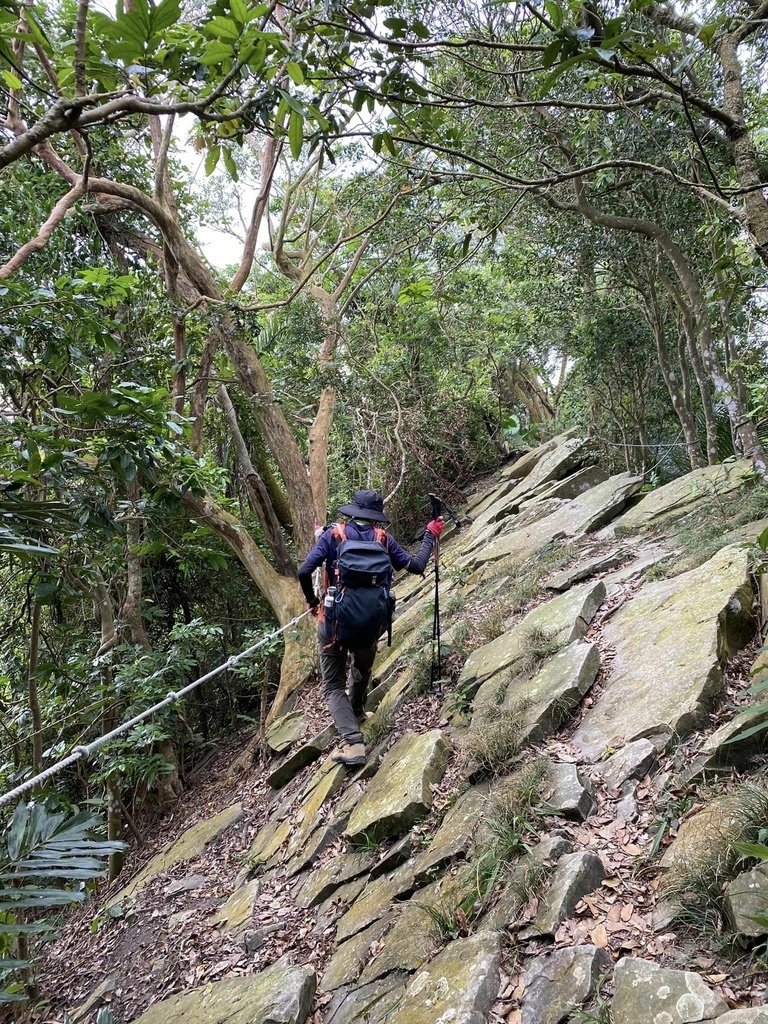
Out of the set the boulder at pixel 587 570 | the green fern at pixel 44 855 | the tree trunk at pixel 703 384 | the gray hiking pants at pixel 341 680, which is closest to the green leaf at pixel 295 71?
the green fern at pixel 44 855

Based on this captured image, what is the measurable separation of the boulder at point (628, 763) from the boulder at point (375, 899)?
1200mm

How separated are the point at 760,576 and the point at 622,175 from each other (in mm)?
5589

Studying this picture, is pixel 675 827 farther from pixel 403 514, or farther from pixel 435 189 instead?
pixel 403 514

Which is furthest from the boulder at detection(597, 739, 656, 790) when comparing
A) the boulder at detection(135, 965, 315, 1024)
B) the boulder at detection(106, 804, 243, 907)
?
the boulder at detection(106, 804, 243, 907)

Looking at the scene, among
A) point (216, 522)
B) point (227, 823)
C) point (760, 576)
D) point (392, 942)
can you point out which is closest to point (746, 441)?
point (760, 576)

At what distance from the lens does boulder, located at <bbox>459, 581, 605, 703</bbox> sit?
4.52m

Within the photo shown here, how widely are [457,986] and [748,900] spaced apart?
1.15 m

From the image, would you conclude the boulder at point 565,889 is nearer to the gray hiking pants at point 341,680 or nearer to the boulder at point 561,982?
the boulder at point 561,982

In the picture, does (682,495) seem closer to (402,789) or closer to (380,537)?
(380,537)

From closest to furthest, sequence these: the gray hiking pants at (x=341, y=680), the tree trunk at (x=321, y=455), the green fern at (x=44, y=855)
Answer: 1. the green fern at (x=44, y=855)
2. the gray hiking pants at (x=341, y=680)
3. the tree trunk at (x=321, y=455)

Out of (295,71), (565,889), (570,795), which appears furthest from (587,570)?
(295,71)

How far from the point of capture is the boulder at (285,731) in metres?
6.83

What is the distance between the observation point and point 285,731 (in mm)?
7066

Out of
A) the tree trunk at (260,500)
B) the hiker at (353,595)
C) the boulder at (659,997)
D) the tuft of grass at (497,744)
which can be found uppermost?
the tree trunk at (260,500)
